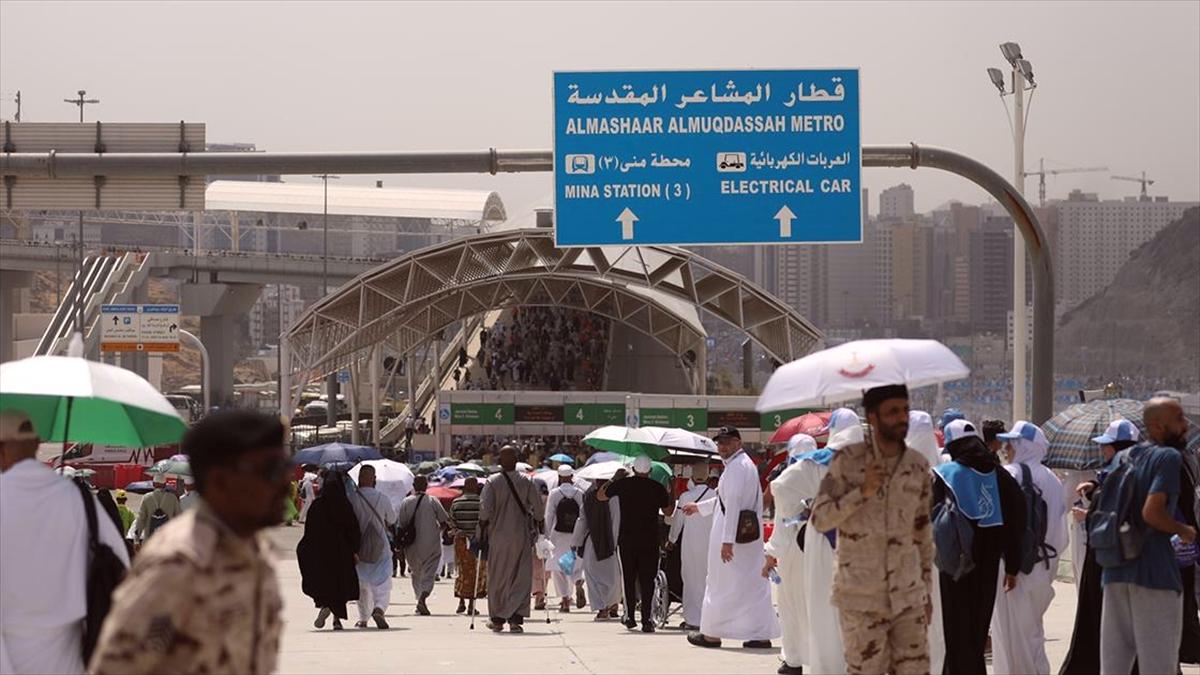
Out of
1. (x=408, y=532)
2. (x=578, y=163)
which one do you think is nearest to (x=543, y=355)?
(x=578, y=163)

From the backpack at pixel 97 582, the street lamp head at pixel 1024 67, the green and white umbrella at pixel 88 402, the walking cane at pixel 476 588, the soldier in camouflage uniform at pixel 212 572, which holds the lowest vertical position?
the walking cane at pixel 476 588

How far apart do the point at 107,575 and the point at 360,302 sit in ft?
172

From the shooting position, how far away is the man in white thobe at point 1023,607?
11.1m

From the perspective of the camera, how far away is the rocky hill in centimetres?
12219

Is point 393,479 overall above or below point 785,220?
below

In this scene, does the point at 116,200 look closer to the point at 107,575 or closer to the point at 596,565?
the point at 596,565

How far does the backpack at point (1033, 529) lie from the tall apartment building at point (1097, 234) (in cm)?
13885

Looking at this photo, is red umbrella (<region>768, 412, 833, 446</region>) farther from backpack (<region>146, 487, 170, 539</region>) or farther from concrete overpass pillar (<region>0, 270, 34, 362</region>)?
concrete overpass pillar (<region>0, 270, 34, 362</region>)

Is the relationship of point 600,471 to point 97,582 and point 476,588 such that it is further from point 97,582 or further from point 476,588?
point 97,582

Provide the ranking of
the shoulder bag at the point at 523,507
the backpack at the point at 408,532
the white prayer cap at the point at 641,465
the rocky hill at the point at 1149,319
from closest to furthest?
1. the shoulder bag at the point at 523,507
2. the white prayer cap at the point at 641,465
3. the backpack at the point at 408,532
4. the rocky hill at the point at 1149,319

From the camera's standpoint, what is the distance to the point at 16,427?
7.41 meters

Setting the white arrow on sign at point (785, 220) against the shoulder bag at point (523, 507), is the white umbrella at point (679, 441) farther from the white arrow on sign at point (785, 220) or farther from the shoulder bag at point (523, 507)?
the shoulder bag at point (523, 507)

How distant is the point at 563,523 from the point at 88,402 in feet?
41.9

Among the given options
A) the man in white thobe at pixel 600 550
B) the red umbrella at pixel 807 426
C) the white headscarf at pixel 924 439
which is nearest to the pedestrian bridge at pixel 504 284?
the red umbrella at pixel 807 426
